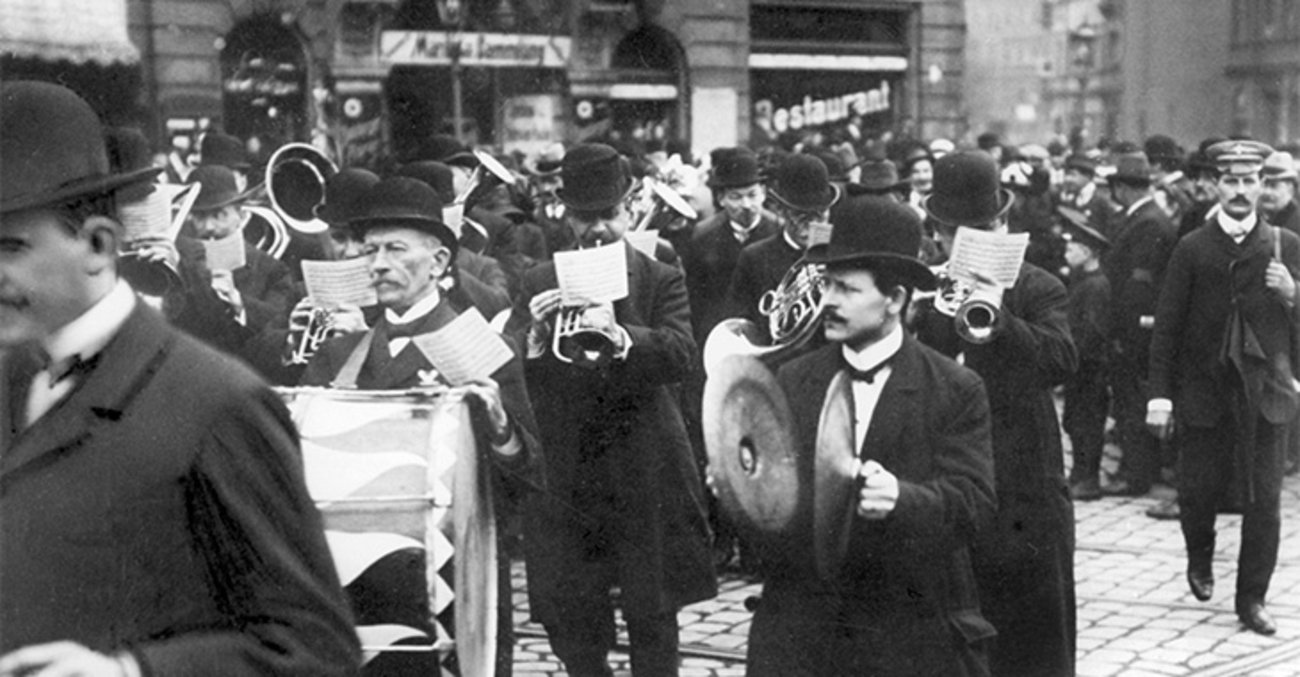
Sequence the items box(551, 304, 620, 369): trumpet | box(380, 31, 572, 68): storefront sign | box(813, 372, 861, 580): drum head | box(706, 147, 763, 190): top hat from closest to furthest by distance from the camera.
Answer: box(813, 372, 861, 580): drum head, box(551, 304, 620, 369): trumpet, box(706, 147, 763, 190): top hat, box(380, 31, 572, 68): storefront sign

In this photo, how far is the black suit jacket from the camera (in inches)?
101

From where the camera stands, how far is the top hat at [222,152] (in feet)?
35.8

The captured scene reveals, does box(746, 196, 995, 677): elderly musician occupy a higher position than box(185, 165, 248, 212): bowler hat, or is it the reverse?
box(185, 165, 248, 212): bowler hat

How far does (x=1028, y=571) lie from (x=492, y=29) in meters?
16.1

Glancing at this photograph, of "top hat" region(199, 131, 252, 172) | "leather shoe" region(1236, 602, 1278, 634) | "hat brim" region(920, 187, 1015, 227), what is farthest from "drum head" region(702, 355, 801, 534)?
"top hat" region(199, 131, 252, 172)

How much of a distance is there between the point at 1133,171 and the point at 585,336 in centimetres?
717

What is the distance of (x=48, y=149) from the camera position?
2.64 meters

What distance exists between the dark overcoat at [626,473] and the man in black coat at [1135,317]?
5650 mm

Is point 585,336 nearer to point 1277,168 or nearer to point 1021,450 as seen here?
point 1021,450

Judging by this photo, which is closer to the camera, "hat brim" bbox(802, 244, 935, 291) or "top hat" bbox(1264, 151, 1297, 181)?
"hat brim" bbox(802, 244, 935, 291)

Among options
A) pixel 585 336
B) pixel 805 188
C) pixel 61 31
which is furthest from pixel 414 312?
pixel 805 188

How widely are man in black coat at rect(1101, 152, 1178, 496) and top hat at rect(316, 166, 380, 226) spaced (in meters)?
6.48

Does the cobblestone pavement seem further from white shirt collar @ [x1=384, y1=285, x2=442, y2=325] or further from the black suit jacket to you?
the black suit jacket

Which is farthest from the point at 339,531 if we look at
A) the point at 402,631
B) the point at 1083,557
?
the point at 1083,557
